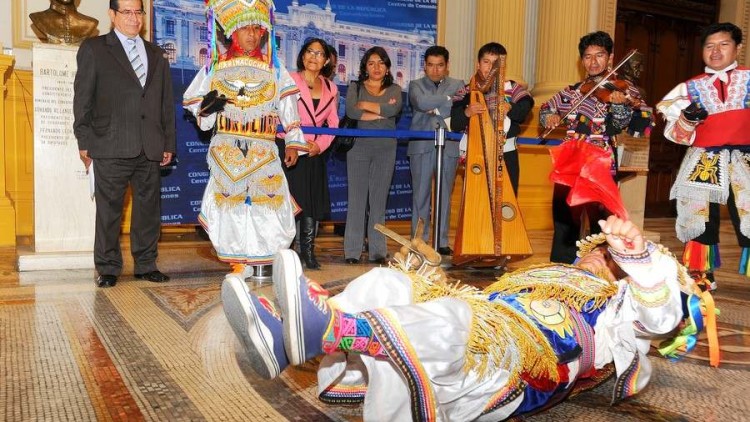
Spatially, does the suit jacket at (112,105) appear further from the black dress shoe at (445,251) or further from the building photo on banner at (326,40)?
the black dress shoe at (445,251)

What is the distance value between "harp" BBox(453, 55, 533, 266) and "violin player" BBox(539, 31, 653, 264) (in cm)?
38

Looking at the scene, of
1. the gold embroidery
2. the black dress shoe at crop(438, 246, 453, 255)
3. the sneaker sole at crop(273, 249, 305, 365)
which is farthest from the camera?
the black dress shoe at crop(438, 246, 453, 255)

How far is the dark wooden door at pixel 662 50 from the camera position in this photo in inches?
364

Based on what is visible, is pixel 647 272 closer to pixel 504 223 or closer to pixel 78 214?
pixel 504 223

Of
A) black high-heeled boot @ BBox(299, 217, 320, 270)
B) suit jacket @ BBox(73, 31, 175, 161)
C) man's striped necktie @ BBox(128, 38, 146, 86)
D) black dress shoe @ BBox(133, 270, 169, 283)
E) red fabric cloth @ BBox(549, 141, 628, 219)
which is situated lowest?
black dress shoe @ BBox(133, 270, 169, 283)

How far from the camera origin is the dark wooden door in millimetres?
9250

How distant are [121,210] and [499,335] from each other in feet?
10.1

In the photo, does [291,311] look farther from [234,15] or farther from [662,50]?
[662,50]

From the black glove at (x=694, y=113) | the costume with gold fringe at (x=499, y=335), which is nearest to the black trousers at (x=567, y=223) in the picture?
the black glove at (x=694, y=113)

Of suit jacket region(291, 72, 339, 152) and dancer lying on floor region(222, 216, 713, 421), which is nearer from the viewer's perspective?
dancer lying on floor region(222, 216, 713, 421)

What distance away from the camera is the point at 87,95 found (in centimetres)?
400

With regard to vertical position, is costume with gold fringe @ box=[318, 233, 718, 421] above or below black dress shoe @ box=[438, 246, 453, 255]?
above

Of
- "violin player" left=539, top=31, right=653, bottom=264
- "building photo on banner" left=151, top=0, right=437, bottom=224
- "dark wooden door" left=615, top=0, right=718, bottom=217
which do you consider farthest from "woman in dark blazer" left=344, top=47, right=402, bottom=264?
"dark wooden door" left=615, top=0, right=718, bottom=217

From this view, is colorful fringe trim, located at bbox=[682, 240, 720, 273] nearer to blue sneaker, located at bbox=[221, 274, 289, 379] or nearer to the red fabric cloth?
the red fabric cloth
